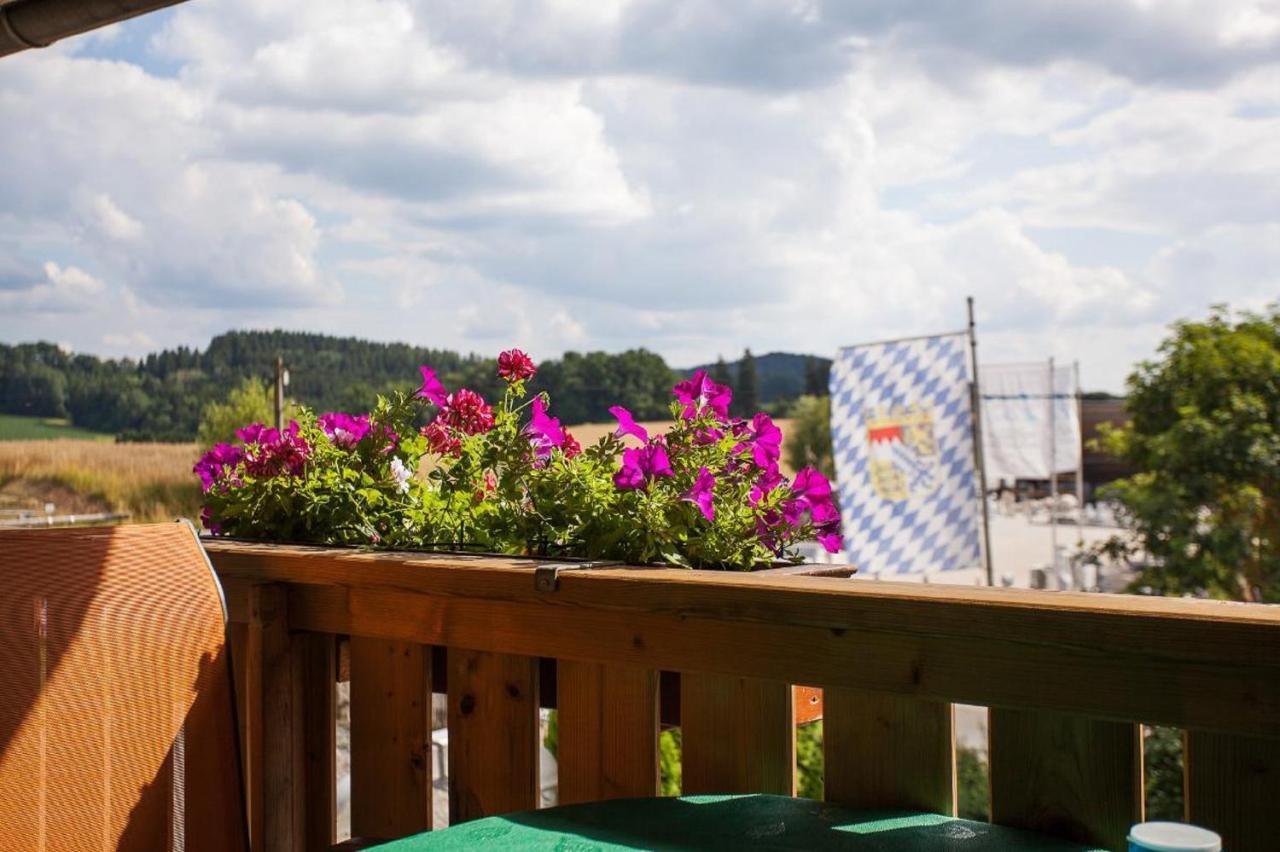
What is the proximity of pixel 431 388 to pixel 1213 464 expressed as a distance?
8529mm

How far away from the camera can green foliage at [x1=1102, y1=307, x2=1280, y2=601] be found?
8.53 m

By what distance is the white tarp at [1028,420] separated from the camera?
15.5 metres

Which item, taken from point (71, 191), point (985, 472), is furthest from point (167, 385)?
point (71, 191)

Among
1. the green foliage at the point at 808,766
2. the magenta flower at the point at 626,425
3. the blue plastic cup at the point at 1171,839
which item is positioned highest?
the magenta flower at the point at 626,425

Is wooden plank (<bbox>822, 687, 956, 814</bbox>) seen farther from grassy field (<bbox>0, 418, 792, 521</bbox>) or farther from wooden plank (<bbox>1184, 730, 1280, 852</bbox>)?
grassy field (<bbox>0, 418, 792, 521</bbox>)

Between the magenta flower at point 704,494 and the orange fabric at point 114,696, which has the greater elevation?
the magenta flower at point 704,494

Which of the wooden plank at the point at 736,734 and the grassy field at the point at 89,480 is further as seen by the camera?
the grassy field at the point at 89,480

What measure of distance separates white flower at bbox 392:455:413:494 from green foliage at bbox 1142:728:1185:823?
541cm

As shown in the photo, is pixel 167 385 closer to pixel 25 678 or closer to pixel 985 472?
pixel 985 472

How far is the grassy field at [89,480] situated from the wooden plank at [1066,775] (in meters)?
9.04

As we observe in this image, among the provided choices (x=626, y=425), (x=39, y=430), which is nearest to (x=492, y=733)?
(x=626, y=425)

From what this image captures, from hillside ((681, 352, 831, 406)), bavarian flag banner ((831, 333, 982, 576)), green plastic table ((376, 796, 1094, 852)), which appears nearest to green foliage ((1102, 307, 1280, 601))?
bavarian flag banner ((831, 333, 982, 576))

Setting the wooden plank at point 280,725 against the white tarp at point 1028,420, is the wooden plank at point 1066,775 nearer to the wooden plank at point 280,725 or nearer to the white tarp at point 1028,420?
the wooden plank at point 280,725

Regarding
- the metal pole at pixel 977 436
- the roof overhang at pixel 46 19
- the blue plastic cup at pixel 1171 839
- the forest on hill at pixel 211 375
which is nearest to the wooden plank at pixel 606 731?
the blue plastic cup at pixel 1171 839
